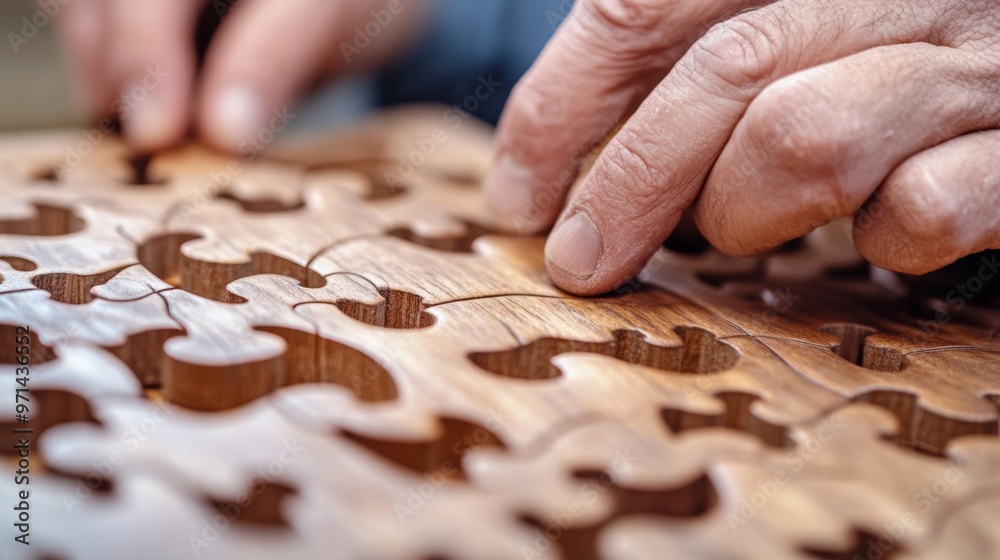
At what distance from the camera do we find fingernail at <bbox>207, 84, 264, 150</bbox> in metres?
1.71

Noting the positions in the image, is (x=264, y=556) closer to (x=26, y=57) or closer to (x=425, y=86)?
(x=425, y=86)

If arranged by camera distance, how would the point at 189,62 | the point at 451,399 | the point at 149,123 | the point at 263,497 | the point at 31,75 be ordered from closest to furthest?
the point at 263,497, the point at 451,399, the point at 149,123, the point at 189,62, the point at 31,75

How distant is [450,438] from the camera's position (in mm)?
810

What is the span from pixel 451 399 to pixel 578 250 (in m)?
0.36

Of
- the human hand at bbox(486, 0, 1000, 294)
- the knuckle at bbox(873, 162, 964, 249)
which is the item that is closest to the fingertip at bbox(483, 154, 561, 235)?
the human hand at bbox(486, 0, 1000, 294)

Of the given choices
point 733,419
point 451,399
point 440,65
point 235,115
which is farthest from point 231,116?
point 733,419

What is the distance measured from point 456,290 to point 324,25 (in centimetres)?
121

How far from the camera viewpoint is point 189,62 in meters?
1.86

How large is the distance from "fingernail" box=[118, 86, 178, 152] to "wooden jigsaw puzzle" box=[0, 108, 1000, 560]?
287 millimetres

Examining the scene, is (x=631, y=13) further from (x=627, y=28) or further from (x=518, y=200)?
(x=518, y=200)

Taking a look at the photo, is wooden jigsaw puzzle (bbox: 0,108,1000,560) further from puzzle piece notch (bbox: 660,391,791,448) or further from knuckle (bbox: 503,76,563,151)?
knuckle (bbox: 503,76,563,151)

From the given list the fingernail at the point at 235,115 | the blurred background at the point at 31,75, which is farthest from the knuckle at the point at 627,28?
the blurred background at the point at 31,75

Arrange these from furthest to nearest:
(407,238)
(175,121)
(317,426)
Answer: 1. (175,121)
2. (407,238)
3. (317,426)

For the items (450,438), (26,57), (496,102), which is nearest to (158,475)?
(450,438)
